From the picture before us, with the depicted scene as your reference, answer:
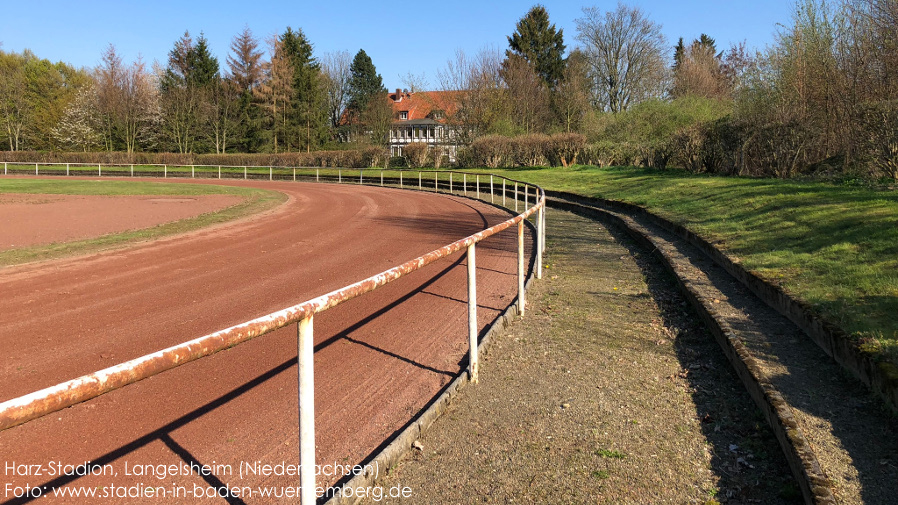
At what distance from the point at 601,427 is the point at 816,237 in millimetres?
6655

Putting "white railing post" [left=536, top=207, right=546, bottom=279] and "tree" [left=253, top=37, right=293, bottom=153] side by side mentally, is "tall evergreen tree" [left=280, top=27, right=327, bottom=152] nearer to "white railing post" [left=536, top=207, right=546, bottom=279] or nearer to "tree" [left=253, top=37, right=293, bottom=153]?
"tree" [left=253, top=37, right=293, bottom=153]

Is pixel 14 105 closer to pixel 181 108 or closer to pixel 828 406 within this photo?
pixel 181 108

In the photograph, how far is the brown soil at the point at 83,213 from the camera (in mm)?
14398

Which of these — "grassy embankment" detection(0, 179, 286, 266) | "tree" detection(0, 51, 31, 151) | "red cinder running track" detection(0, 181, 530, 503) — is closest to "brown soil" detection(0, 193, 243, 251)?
"grassy embankment" detection(0, 179, 286, 266)

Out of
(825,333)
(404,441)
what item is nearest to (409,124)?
(825,333)

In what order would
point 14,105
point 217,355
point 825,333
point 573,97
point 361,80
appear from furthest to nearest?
1. point 361,80
2. point 14,105
3. point 573,97
4. point 217,355
5. point 825,333

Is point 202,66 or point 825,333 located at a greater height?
point 202,66

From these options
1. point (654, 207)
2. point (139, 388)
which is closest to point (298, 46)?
point (654, 207)

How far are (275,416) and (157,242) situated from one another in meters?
10.1

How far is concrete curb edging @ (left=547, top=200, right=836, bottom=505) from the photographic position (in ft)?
10.8

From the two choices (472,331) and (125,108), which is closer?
(472,331)

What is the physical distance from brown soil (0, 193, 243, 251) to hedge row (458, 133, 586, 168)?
2149 cm

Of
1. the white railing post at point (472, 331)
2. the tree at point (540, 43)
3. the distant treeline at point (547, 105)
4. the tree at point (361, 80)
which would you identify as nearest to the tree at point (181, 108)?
the distant treeline at point (547, 105)

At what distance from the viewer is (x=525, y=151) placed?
42812mm
